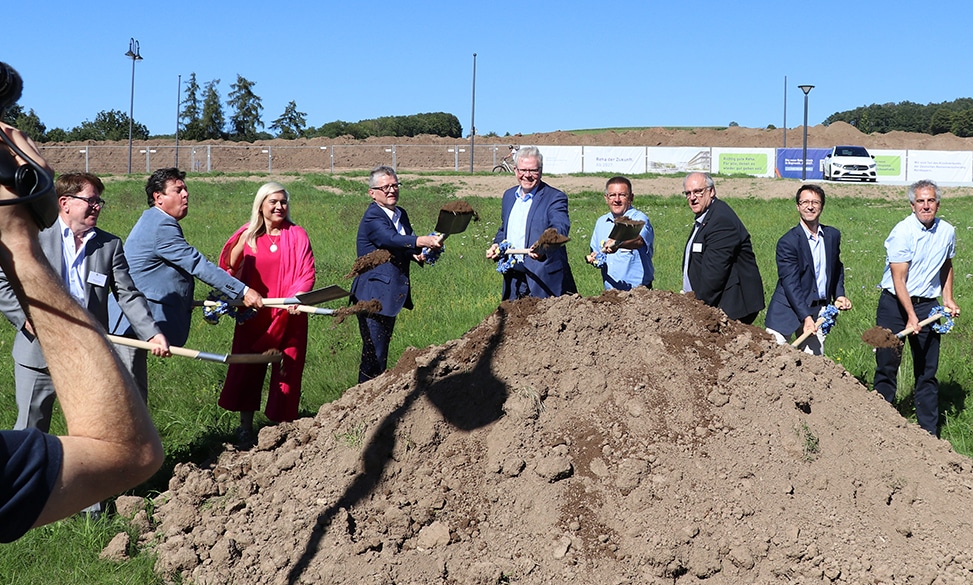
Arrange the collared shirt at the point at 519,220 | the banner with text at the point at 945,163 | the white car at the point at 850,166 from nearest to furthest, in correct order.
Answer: the collared shirt at the point at 519,220
the white car at the point at 850,166
the banner with text at the point at 945,163

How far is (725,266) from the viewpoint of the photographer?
6312 millimetres

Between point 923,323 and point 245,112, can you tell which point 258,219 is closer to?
point 923,323

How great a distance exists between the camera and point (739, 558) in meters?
3.86

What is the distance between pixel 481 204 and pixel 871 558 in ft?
60.8

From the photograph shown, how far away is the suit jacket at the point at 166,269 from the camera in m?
5.60

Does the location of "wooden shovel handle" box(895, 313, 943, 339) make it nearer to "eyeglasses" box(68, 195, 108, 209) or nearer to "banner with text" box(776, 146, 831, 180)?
"eyeglasses" box(68, 195, 108, 209)

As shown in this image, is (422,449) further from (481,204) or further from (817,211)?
(481,204)

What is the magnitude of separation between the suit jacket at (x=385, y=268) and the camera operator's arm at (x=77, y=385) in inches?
196

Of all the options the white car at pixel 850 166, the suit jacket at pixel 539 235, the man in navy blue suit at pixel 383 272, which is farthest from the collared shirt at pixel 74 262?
the white car at pixel 850 166

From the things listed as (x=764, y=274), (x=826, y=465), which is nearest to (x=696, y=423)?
(x=826, y=465)

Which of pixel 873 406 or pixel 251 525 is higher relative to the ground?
pixel 873 406

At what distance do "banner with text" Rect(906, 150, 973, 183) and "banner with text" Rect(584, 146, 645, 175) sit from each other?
1194cm

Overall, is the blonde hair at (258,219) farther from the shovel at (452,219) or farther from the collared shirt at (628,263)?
the collared shirt at (628,263)

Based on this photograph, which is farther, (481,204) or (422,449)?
(481,204)
